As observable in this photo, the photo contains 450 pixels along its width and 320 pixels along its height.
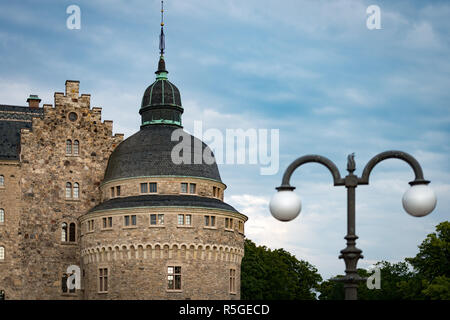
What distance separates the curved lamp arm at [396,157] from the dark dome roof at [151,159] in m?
52.4

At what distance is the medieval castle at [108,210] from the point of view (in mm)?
65000

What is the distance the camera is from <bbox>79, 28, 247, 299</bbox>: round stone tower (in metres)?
64.7

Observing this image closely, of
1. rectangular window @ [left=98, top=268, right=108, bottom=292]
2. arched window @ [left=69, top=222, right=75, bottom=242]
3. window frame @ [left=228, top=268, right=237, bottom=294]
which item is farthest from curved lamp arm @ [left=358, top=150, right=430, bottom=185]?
arched window @ [left=69, top=222, right=75, bottom=242]

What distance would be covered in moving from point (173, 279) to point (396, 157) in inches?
1964

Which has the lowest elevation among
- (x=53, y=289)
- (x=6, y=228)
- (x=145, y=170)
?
(x=53, y=289)

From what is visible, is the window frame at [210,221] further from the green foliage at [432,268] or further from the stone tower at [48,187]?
the green foliage at [432,268]

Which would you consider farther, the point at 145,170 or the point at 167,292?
the point at 145,170

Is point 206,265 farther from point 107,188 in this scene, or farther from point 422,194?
point 422,194

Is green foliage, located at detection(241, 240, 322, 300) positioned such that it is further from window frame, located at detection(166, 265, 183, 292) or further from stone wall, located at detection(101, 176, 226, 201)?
window frame, located at detection(166, 265, 183, 292)

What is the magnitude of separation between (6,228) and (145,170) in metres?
15.3

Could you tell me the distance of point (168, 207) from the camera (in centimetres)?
6531

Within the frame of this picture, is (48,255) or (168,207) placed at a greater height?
(168,207)
